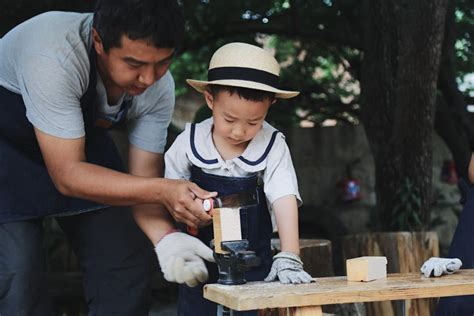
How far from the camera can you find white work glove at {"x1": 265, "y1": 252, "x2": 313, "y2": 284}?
2570mm

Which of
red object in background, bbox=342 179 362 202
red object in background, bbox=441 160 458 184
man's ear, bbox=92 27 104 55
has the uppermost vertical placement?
red object in background, bbox=441 160 458 184

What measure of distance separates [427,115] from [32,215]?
370 centimetres

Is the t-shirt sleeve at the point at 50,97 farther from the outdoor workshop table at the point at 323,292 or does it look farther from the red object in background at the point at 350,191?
the red object in background at the point at 350,191

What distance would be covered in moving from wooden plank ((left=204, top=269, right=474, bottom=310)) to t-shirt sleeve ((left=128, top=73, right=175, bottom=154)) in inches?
39.3

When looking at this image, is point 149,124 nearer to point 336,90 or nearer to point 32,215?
point 32,215

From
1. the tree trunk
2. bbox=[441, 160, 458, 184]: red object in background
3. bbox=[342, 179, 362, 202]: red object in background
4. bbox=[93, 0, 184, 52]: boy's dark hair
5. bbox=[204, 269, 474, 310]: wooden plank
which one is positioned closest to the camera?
bbox=[204, 269, 474, 310]: wooden plank

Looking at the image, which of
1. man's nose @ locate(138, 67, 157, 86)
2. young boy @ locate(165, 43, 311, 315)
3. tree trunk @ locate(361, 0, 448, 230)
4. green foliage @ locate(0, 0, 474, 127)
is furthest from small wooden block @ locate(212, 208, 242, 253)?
green foliage @ locate(0, 0, 474, 127)

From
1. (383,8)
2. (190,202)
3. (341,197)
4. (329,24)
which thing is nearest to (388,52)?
(383,8)

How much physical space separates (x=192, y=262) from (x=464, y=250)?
1177mm

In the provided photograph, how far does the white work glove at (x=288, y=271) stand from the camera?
2.57 m

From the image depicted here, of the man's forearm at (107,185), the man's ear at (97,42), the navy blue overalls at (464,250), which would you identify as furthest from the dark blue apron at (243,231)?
the navy blue overalls at (464,250)

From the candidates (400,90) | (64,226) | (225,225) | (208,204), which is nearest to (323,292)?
(225,225)

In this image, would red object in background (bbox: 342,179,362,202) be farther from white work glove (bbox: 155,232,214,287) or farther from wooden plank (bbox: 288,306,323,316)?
wooden plank (bbox: 288,306,323,316)

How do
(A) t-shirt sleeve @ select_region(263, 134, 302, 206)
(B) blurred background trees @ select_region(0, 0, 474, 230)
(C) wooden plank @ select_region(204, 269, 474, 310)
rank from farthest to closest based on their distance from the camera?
(B) blurred background trees @ select_region(0, 0, 474, 230), (A) t-shirt sleeve @ select_region(263, 134, 302, 206), (C) wooden plank @ select_region(204, 269, 474, 310)
